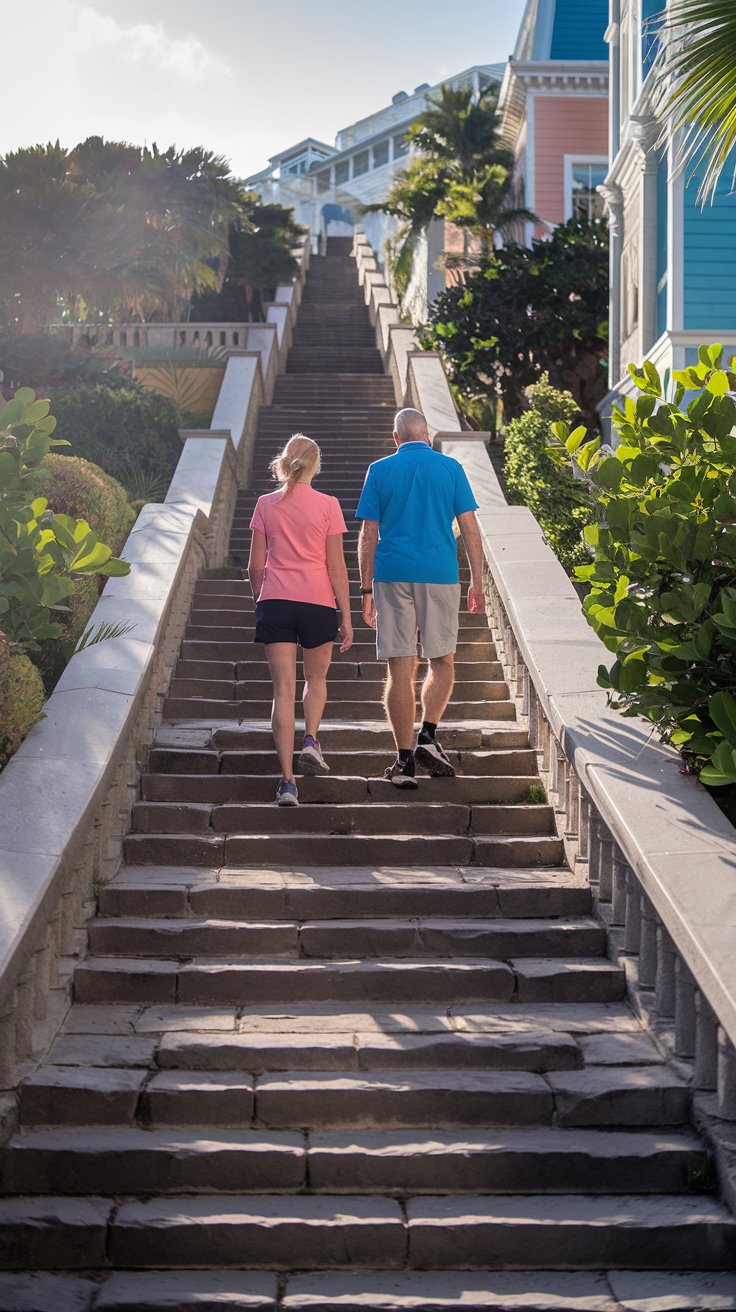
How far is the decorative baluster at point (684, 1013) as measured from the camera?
4770mm

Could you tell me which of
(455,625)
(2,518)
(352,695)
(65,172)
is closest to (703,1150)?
(455,625)

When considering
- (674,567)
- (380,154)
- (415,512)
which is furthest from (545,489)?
(380,154)

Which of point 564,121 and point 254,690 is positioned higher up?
point 564,121

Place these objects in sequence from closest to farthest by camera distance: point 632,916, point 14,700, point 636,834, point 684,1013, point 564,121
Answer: point 684,1013, point 636,834, point 632,916, point 14,700, point 564,121

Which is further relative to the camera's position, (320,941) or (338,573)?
(338,573)

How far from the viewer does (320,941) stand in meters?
5.60

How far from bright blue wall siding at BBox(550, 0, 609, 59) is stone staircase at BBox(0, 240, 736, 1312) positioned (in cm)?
2388

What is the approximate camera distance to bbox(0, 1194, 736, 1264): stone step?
160 inches

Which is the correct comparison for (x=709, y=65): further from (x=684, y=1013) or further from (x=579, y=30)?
(x=579, y=30)

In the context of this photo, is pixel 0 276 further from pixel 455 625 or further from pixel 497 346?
pixel 455 625

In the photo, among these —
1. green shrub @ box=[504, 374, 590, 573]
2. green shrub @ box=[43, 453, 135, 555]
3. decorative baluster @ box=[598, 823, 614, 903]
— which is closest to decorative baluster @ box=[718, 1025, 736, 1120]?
decorative baluster @ box=[598, 823, 614, 903]

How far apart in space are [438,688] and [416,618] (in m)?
0.37

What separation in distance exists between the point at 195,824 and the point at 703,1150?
2962 mm

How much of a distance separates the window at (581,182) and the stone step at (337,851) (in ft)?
74.0
